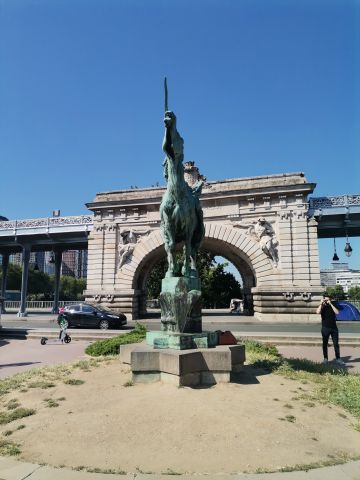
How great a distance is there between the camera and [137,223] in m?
24.6

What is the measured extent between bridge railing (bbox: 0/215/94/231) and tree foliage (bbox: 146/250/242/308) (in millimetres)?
17284

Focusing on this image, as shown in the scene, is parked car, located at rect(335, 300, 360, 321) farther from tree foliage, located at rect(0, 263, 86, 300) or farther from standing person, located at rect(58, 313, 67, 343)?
tree foliage, located at rect(0, 263, 86, 300)

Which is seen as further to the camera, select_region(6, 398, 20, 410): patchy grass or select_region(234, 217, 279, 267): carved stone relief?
select_region(234, 217, 279, 267): carved stone relief

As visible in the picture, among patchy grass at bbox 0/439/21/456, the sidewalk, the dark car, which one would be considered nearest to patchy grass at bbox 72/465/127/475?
the sidewalk

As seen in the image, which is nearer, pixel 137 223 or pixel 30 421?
pixel 30 421

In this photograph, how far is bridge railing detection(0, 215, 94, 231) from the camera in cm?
2651

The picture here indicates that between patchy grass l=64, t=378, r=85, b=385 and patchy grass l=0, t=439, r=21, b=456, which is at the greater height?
patchy grass l=64, t=378, r=85, b=385

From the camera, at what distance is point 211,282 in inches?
1767

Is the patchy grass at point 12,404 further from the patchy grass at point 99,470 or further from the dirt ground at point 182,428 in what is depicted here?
the patchy grass at point 99,470

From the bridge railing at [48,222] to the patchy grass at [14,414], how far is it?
21.3 metres

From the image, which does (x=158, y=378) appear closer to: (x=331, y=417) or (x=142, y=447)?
(x=142, y=447)

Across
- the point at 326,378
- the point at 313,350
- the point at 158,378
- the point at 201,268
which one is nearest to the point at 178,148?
the point at 158,378

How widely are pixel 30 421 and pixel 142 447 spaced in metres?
1.83

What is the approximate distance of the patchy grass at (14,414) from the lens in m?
4.90
